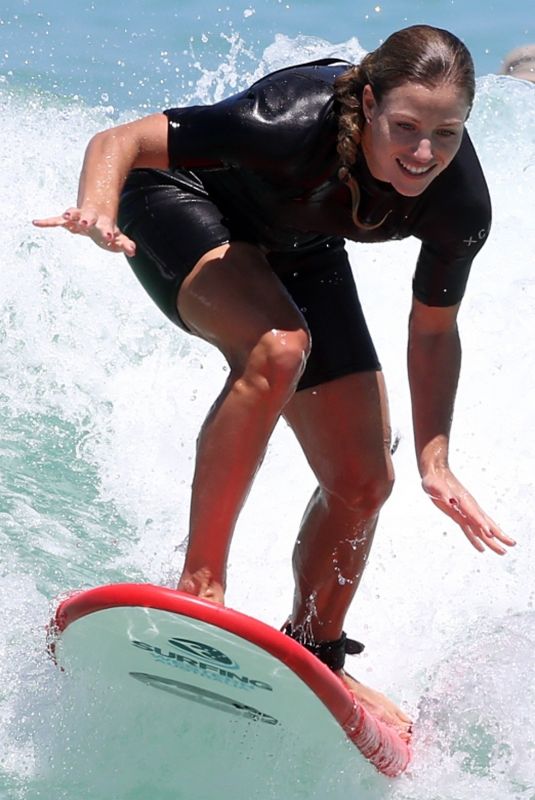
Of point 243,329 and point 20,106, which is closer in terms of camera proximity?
point 243,329

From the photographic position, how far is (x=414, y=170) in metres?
3.14

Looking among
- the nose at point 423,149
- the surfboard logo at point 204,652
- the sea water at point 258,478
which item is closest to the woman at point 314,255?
the nose at point 423,149

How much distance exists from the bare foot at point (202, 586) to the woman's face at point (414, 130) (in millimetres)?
1003

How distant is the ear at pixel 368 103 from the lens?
3166 millimetres

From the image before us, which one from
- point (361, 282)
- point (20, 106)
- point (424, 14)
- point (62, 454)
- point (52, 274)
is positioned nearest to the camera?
point (62, 454)

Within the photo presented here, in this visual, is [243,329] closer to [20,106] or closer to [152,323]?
[152,323]

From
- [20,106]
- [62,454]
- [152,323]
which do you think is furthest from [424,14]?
[62,454]

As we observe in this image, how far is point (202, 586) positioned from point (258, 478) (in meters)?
2.38

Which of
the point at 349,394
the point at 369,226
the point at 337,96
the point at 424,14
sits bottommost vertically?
the point at 349,394

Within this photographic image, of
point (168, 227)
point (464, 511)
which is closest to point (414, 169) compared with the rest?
point (168, 227)

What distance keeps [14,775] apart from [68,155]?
4600 millimetres

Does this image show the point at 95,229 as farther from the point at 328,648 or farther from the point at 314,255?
the point at 328,648

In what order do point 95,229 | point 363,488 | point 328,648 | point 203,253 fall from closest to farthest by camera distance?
point 95,229 < point 203,253 < point 363,488 < point 328,648

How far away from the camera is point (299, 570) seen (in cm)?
378
